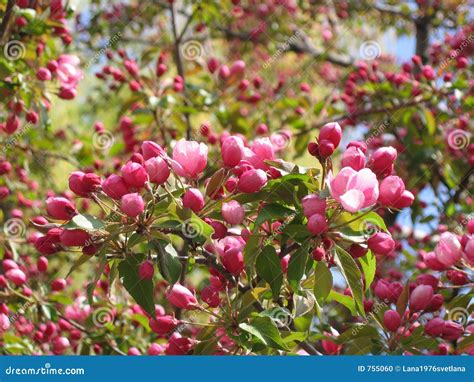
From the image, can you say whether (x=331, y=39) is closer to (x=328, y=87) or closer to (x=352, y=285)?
(x=328, y=87)

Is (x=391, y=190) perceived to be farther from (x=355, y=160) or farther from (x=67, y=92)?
(x=67, y=92)

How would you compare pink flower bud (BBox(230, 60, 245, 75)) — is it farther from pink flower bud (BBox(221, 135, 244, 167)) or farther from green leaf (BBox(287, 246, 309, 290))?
green leaf (BBox(287, 246, 309, 290))

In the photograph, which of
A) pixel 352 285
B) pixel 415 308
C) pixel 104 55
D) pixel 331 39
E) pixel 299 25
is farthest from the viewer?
pixel 331 39

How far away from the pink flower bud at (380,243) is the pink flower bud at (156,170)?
422mm

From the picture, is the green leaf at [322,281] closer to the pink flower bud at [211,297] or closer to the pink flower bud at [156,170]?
the pink flower bud at [211,297]

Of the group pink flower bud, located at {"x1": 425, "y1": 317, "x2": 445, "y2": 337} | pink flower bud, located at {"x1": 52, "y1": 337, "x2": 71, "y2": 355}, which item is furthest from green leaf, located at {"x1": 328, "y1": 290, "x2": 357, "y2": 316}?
pink flower bud, located at {"x1": 52, "y1": 337, "x2": 71, "y2": 355}

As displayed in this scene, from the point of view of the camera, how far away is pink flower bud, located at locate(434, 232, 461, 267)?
1.68 m

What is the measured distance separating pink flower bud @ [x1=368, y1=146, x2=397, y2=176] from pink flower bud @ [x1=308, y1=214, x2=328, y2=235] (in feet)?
Answer: 0.70

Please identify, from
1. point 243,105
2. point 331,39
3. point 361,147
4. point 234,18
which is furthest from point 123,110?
point 331,39

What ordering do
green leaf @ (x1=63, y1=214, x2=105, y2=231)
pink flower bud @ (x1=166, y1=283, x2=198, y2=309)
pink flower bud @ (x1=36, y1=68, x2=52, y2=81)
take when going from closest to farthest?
1. green leaf @ (x1=63, y1=214, x2=105, y2=231)
2. pink flower bud @ (x1=166, y1=283, x2=198, y2=309)
3. pink flower bud @ (x1=36, y1=68, x2=52, y2=81)

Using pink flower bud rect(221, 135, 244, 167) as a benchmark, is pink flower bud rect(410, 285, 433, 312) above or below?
below

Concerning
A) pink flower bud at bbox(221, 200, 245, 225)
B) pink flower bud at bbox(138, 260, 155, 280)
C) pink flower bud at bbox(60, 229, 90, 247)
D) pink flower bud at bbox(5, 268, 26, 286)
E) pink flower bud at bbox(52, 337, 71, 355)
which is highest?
pink flower bud at bbox(221, 200, 245, 225)

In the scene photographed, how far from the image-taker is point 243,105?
333cm

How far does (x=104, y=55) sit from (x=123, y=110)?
0.37 meters
